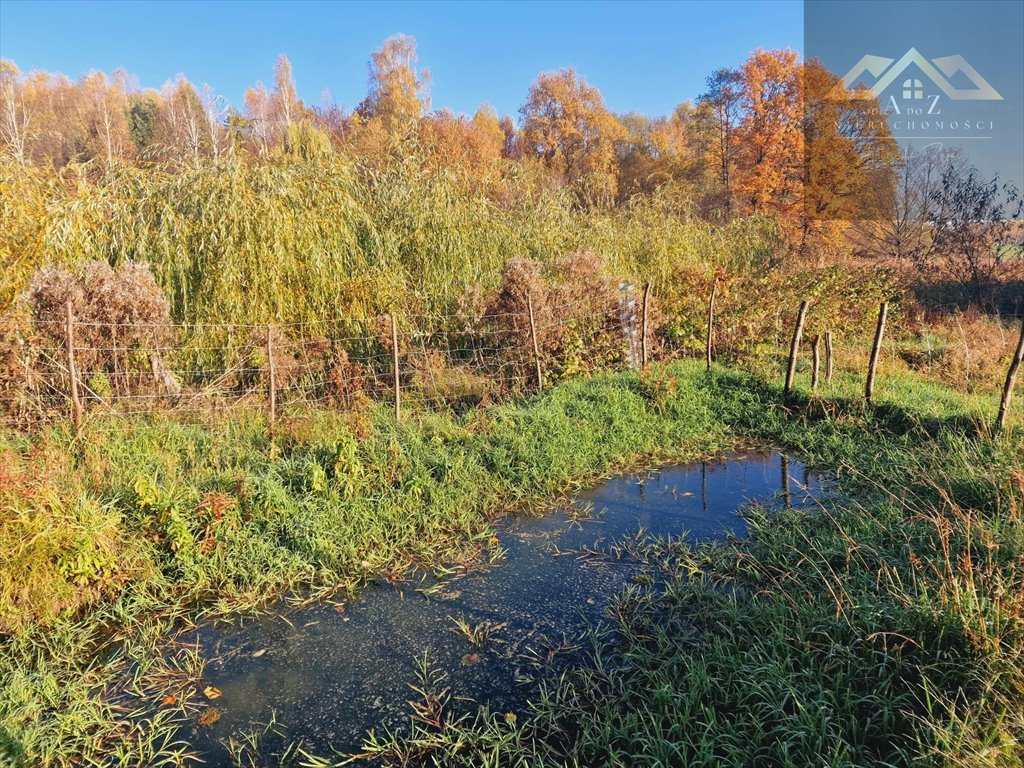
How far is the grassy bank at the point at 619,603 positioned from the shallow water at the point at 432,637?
189mm

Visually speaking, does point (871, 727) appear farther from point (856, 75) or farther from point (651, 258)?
point (856, 75)

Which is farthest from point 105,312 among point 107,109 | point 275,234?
point 107,109

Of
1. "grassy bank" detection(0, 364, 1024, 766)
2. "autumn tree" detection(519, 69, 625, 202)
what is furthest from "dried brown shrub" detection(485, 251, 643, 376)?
"autumn tree" detection(519, 69, 625, 202)

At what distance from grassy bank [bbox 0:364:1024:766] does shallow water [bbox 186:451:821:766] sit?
0.19 meters

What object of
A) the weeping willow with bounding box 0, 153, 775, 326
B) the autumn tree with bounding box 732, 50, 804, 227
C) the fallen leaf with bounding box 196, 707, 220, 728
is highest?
the autumn tree with bounding box 732, 50, 804, 227

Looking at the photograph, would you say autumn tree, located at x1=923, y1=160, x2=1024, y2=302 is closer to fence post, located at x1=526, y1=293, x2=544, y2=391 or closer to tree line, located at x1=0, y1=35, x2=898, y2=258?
tree line, located at x1=0, y1=35, x2=898, y2=258

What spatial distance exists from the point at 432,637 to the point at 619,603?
3.61ft

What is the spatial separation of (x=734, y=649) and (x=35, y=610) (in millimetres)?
3765

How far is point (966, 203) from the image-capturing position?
13.1 meters

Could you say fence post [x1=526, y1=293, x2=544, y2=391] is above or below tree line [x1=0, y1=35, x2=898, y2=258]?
below

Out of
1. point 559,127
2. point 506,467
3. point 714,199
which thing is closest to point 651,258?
point 506,467

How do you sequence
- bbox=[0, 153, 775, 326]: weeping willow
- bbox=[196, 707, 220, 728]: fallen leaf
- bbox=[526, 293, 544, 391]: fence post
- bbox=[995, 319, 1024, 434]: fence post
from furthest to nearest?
bbox=[526, 293, 544, 391]: fence post
bbox=[0, 153, 775, 326]: weeping willow
bbox=[995, 319, 1024, 434]: fence post
bbox=[196, 707, 220, 728]: fallen leaf

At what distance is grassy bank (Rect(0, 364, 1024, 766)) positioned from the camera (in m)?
2.34

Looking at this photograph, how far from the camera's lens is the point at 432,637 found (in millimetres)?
3197
